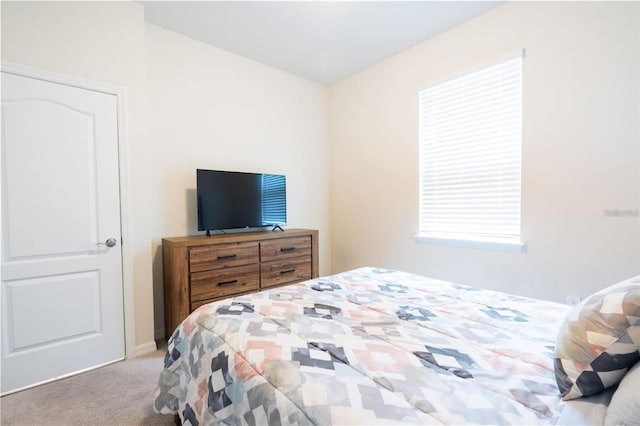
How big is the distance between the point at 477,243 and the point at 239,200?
2.33 m

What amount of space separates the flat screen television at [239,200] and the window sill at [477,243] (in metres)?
1.60

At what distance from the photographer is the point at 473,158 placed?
2.70 metres

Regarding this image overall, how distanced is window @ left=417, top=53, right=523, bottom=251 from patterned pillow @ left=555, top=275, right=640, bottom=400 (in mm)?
1845

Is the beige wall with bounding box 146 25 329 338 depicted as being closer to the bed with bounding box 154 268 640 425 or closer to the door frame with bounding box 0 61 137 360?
the door frame with bounding box 0 61 137 360

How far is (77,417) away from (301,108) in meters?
3.52

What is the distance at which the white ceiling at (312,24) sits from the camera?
95.0 inches

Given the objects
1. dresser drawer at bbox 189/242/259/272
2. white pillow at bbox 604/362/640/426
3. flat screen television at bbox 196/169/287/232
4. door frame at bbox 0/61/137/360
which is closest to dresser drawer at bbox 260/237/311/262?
dresser drawer at bbox 189/242/259/272

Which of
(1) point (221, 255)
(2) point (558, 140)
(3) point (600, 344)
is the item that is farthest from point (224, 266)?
(2) point (558, 140)

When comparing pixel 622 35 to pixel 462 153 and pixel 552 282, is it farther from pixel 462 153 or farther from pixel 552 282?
pixel 552 282

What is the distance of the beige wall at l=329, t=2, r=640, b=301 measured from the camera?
1.93 metres

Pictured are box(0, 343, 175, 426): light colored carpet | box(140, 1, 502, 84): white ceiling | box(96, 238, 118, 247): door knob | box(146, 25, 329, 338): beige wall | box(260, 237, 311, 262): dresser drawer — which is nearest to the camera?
box(0, 343, 175, 426): light colored carpet

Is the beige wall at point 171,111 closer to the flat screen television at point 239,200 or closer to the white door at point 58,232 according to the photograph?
the white door at point 58,232

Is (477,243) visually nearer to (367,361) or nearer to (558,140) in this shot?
(558,140)

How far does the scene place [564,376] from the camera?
76 cm
